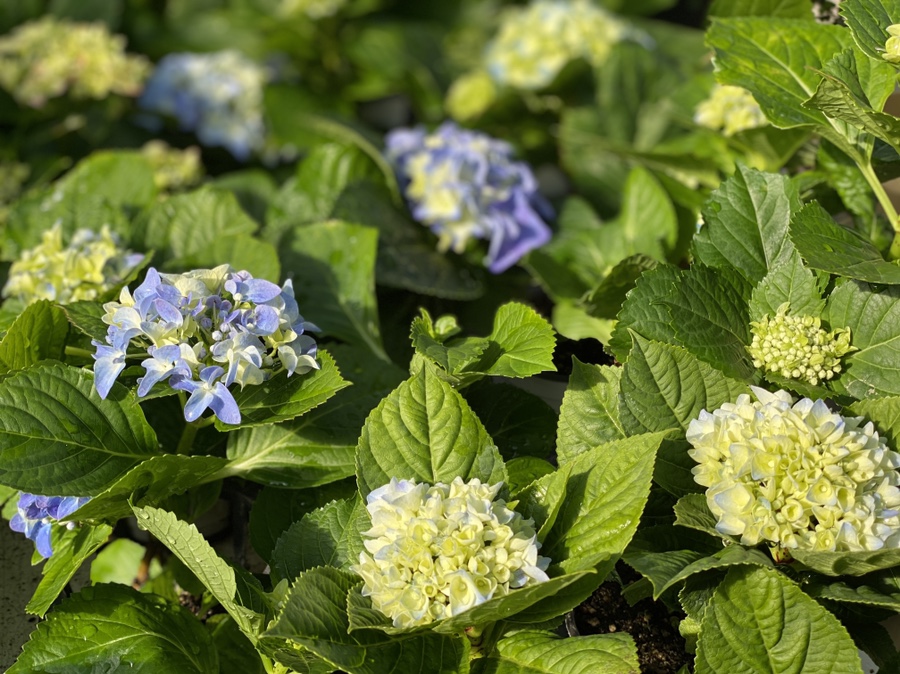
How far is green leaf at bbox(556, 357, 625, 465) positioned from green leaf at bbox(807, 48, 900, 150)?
32 centimetres

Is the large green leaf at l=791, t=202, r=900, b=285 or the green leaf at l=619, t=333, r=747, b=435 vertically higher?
the large green leaf at l=791, t=202, r=900, b=285

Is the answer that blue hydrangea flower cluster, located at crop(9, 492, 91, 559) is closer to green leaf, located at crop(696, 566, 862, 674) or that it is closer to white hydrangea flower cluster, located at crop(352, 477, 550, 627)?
white hydrangea flower cluster, located at crop(352, 477, 550, 627)

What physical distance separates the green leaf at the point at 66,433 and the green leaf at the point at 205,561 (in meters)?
0.10

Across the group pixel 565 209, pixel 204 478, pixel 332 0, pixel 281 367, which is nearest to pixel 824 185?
pixel 565 209

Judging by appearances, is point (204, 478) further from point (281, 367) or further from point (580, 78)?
point (580, 78)

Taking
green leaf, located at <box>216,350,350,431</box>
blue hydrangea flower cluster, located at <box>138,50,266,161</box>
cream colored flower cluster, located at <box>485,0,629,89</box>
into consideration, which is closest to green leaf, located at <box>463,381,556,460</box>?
green leaf, located at <box>216,350,350,431</box>

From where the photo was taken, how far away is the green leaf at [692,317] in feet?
2.87

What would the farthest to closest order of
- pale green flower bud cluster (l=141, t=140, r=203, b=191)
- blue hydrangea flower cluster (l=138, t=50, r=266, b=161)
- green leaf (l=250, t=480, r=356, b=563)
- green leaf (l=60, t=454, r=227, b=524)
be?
blue hydrangea flower cluster (l=138, t=50, r=266, b=161) < pale green flower bud cluster (l=141, t=140, r=203, b=191) < green leaf (l=250, t=480, r=356, b=563) < green leaf (l=60, t=454, r=227, b=524)

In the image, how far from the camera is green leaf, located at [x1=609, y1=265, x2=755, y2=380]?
0.88 meters

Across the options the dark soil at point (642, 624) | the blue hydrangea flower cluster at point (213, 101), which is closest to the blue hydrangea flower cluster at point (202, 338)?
the dark soil at point (642, 624)

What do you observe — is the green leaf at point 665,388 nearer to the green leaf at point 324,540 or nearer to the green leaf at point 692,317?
the green leaf at point 692,317

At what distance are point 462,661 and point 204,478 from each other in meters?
0.33

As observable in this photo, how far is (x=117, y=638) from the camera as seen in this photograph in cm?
84

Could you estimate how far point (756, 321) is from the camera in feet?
2.97
